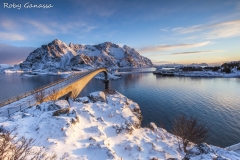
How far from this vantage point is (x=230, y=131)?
2669cm

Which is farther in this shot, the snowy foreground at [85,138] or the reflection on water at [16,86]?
the reflection on water at [16,86]

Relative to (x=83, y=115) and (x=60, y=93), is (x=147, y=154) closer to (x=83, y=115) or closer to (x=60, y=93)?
(x=83, y=115)

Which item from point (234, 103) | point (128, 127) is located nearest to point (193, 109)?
point (234, 103)

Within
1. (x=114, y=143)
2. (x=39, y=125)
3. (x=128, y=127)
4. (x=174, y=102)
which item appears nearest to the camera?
(x=39, y=125)

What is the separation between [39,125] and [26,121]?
2.22 meters

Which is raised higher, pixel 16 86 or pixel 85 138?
pixel 85 138

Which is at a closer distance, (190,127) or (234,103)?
(190,127)

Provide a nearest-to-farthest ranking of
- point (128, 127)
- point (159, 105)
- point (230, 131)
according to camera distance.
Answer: point (128, 127) → point (230, 131) → point (159, 105)

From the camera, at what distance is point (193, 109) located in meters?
37.8

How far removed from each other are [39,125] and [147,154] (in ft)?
38.9

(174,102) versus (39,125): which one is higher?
(39,125)

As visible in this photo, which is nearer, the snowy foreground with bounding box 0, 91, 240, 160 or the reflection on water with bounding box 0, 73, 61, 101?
the snowy foreground with bounding box 0, 91, 240, 160

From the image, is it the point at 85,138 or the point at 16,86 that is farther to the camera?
the point at 16,86

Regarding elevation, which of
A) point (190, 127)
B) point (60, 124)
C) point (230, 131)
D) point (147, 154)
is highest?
point (60, 124)
